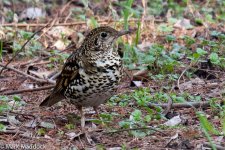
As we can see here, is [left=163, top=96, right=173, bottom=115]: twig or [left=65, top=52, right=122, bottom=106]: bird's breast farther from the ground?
[left=65, top=52, right=122, bottom=106]: bird's breast

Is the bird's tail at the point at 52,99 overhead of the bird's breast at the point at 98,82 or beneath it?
beneath

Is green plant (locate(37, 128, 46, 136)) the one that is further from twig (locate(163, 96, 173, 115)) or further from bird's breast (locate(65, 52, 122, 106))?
twig (locate(163, 96, 173, 115))

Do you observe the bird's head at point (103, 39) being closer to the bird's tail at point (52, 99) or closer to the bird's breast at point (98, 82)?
the bird's breast at point (98, 82)

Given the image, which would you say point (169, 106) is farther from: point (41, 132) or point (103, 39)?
point (41, 132)

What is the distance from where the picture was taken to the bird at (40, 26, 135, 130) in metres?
5.56

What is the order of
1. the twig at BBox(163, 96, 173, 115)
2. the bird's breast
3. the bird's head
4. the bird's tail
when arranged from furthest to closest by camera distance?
the bird's tail < the twig at BBox(163, 96, 173, 115) < the bird's head < the bird's breast

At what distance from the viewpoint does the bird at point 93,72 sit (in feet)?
18.2

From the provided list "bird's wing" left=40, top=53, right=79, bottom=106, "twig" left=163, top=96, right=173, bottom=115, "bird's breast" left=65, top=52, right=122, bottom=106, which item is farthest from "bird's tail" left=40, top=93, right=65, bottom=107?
"twig" left=163, top=96, right=173, bottom=115

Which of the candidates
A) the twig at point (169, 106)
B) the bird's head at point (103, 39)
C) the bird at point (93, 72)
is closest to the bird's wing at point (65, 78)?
the bird at point (93, 72)

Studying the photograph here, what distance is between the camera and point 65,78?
19.8ft

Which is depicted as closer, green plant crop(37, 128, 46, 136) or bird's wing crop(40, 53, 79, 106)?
green plant crop(37, 128, 46, 136)

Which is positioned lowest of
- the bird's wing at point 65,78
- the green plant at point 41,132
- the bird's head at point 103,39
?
the green plant at point 41,132

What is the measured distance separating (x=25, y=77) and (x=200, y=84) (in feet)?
6.88

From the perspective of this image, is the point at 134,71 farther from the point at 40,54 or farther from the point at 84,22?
the point at 84,22
